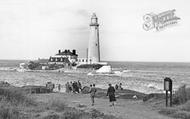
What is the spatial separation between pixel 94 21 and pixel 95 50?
7.24m

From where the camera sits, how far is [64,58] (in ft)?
357

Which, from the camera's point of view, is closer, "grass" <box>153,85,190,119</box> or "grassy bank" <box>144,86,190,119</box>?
"grass" <box>153,85,190,119</box>

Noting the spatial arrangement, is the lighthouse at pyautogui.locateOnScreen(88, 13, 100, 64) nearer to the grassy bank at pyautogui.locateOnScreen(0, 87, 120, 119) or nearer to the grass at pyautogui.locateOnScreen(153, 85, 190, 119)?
the grass at pyautogui.locateOnScreen(153, 85, 190, 119)

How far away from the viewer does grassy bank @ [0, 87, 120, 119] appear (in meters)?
12.6

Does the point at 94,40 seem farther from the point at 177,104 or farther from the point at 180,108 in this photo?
the point at 180,108

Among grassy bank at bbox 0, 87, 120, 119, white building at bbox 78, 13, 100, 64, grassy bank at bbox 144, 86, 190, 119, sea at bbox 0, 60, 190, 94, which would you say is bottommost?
sea at bbox 0, 60, 190, 94

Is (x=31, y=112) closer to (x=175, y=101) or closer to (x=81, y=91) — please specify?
(x=175, y=101)

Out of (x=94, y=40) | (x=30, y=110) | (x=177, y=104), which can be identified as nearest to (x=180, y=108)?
(x=177, y=104)

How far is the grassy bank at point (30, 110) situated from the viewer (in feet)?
41.2

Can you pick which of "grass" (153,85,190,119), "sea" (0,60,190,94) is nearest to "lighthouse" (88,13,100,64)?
"sea" (0,60,190,94)

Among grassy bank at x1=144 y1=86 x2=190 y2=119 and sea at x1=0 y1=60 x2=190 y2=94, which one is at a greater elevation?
grassy bank at x1=144 y1=86 x2=190 y2=119

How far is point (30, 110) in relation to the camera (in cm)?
1444

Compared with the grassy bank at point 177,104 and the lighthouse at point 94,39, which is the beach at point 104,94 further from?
the lighthouse at point 94,39

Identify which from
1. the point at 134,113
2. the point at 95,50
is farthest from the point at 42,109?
the point at 95,50
